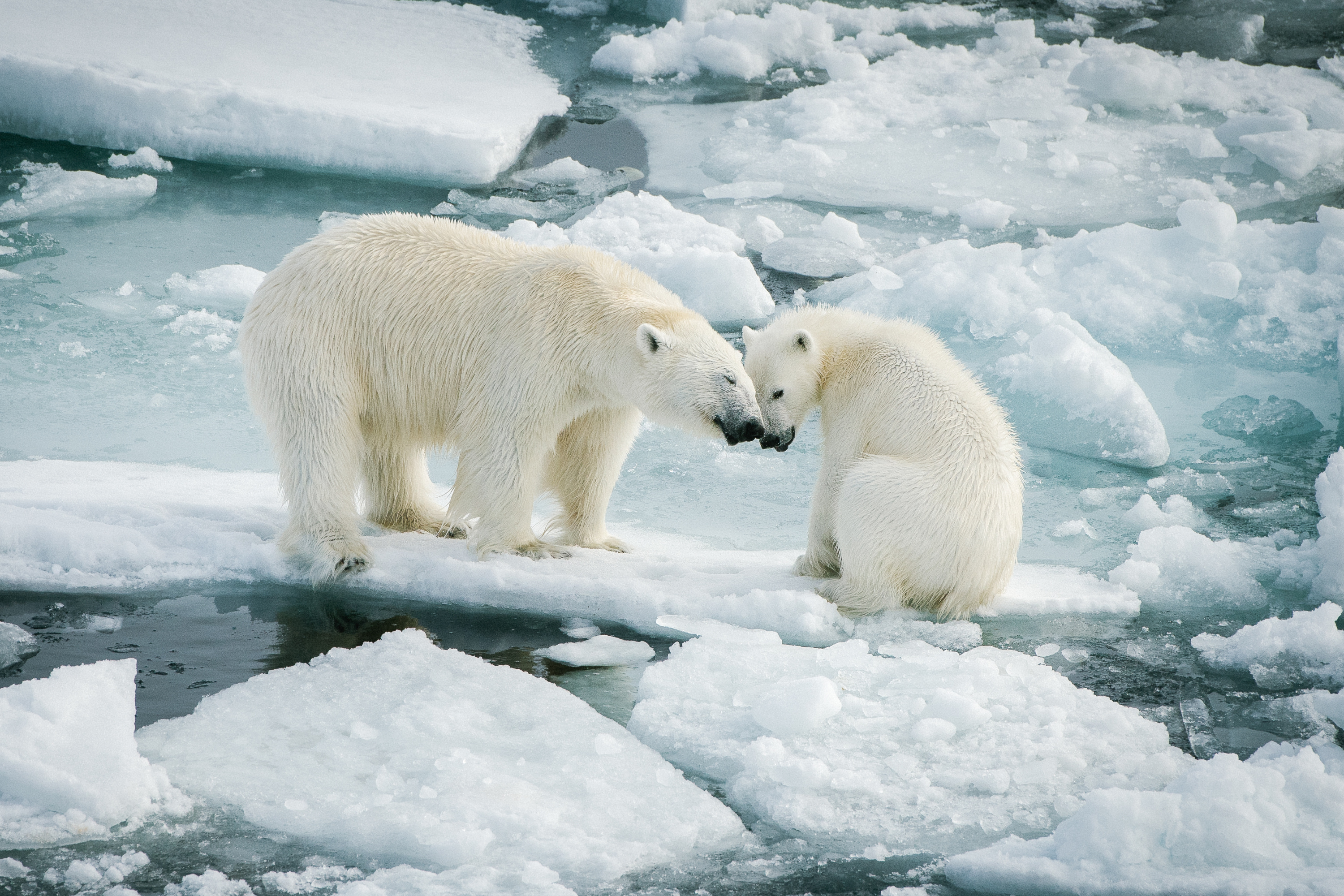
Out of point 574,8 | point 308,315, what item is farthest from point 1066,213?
point 574,8

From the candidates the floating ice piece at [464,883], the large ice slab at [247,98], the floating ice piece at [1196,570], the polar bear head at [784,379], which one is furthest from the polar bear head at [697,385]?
the large ice slab at [247,98]

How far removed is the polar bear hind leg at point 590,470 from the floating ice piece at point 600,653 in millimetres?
819

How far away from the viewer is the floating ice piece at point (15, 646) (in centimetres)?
334

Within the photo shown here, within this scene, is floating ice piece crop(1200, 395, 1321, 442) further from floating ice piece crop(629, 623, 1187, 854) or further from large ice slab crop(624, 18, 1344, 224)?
floating ice piece crop(629, 623, 1187, 854)

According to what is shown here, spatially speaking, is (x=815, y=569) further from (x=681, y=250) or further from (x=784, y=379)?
(x=681, y=250)

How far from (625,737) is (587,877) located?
614 millimetres

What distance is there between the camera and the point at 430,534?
15.3 ft

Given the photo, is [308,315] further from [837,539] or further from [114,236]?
[114,236]

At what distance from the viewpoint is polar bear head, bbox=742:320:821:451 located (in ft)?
14.0

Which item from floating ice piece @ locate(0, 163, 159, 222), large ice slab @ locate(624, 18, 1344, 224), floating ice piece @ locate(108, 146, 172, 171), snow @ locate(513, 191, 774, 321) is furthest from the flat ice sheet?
large ice slab @ locate(624, 18, 1344, 224)

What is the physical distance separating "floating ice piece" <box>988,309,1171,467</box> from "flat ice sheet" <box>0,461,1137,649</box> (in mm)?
1364

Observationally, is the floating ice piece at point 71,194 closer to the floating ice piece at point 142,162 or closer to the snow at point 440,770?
the floating ice piece at point 142,162

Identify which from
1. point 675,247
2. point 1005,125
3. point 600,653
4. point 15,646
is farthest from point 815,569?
point 1005,125

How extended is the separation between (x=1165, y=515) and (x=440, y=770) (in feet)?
11.2
